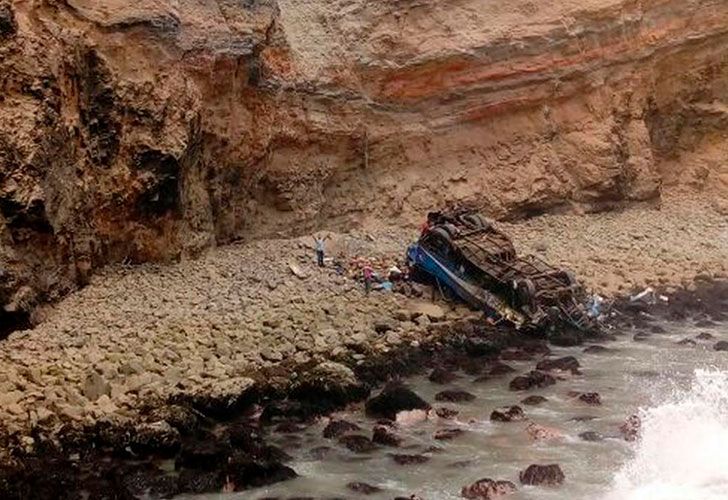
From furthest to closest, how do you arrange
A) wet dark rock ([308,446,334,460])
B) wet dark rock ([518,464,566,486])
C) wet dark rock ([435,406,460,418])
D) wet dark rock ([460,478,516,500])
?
1. wet dark rock ([435,406,460,418])
2. wet dark rock ([308,446,334,460])
3. wet dark rock ([518,464,566,486])
4. wet dark rock ([460,478,516,500])

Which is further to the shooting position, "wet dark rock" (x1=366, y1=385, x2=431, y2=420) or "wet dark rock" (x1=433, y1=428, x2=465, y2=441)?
"wet dark rock" (x1=366, y1=385, x2=431, y2=420)

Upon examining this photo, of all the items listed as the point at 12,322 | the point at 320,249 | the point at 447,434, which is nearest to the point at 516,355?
the point at 447,434

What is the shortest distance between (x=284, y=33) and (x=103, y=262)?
9066 millimetres

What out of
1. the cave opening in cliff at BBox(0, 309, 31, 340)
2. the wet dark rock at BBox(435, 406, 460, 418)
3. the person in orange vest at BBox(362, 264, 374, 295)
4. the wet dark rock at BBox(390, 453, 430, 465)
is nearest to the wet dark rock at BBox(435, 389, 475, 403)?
the wet dark rock at BBox(435, 406, 460, 418)

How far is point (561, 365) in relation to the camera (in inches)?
760

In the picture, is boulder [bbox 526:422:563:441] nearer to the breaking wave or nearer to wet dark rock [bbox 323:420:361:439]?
the breaking wave

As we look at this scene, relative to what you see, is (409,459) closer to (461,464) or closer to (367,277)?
(461,464)

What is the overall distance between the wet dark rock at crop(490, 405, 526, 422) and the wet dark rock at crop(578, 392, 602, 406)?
1.42 metres

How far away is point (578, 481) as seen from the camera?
13.6 meters

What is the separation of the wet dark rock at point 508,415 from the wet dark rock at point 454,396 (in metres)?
0.98

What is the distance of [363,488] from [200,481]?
2.33 metres

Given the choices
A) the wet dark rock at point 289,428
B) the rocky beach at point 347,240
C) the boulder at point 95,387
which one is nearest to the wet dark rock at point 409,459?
the rocky beach at point 347,240

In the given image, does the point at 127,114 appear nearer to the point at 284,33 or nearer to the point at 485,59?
the point at 284,33

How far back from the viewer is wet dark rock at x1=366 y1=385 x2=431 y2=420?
1650 centimetres
